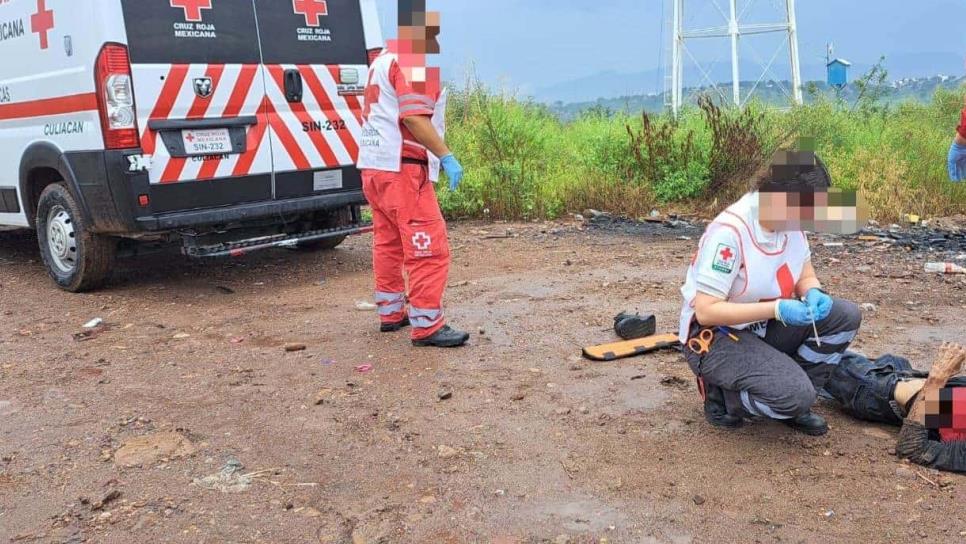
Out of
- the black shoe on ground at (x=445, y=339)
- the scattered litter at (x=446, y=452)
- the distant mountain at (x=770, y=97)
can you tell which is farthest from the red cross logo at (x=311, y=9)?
the distant mountain at (x=770, y=97)

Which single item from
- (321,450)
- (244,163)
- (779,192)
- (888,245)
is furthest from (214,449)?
(888,245)

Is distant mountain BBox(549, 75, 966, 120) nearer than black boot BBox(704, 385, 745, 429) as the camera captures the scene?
No

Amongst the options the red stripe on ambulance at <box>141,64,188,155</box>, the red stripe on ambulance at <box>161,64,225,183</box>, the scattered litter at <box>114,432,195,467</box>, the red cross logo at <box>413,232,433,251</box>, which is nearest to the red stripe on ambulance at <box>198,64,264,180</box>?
the red stripe on ambulance at <box>161,64,225,183</box>

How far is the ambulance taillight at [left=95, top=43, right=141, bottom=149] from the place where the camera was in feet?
17.0

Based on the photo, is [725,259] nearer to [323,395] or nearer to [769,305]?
[769,305]

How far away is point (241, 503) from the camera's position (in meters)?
2.87

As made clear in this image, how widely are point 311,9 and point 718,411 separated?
4.26 metres

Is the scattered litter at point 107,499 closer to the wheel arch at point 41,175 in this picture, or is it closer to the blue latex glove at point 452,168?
the blue latex glove at point 452,168

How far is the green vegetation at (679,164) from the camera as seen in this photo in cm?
881

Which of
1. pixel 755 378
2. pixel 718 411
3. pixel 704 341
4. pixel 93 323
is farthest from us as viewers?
pixel 93 323

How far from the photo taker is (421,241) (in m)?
4.46

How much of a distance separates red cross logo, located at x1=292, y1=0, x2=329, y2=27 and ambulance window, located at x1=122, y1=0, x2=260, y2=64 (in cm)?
36

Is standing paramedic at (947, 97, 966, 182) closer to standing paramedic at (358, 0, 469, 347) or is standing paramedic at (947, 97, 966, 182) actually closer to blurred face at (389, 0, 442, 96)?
standing paramedic at (358, 0, 469, 347)

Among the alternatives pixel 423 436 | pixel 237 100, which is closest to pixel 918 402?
pixel 423 436
